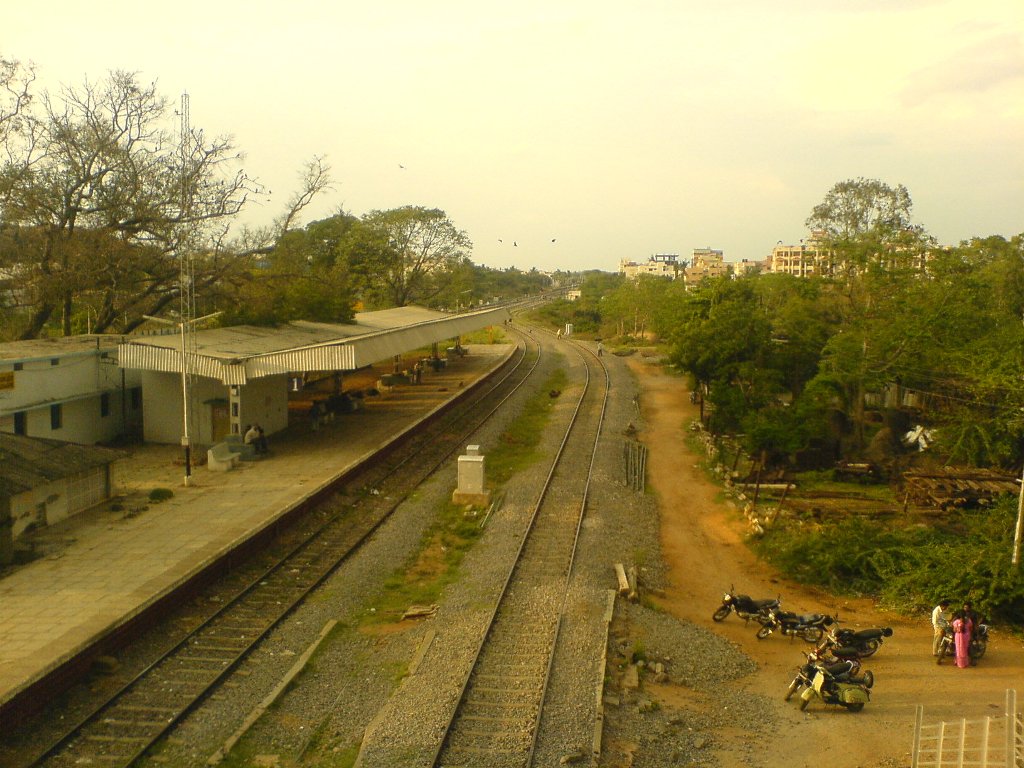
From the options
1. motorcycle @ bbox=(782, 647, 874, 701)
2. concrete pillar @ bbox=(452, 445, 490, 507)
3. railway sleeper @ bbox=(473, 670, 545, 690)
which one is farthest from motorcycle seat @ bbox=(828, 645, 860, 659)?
concrete pillar @ bbox=(452, 445, 490, 507)

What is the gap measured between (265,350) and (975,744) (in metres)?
21.8

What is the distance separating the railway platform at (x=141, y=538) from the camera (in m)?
11.3

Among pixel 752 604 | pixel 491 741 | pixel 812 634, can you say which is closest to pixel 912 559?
pixel 812 634

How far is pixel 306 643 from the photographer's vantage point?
11867mm

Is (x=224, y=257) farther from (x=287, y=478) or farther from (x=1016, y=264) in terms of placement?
(x=1016, y=264)

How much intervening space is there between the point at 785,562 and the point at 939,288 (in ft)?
52.5

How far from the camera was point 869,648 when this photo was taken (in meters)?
11.7

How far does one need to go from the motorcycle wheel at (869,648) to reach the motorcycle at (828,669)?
0.74m

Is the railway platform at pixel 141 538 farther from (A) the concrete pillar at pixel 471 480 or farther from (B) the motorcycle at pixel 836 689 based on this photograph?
(B) the motorcycle at pixel 836 689

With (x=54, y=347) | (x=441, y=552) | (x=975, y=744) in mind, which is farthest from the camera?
(x=54, y=347)

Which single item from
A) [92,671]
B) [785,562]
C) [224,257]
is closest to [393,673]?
[92,671]

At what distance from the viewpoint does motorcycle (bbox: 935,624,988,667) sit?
11969mm

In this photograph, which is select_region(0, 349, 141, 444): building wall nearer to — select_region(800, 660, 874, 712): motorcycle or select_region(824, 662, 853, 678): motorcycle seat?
select_region(800, 660, 874, 712): motorcycle

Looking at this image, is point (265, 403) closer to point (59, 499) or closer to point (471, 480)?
point (471, 480)
